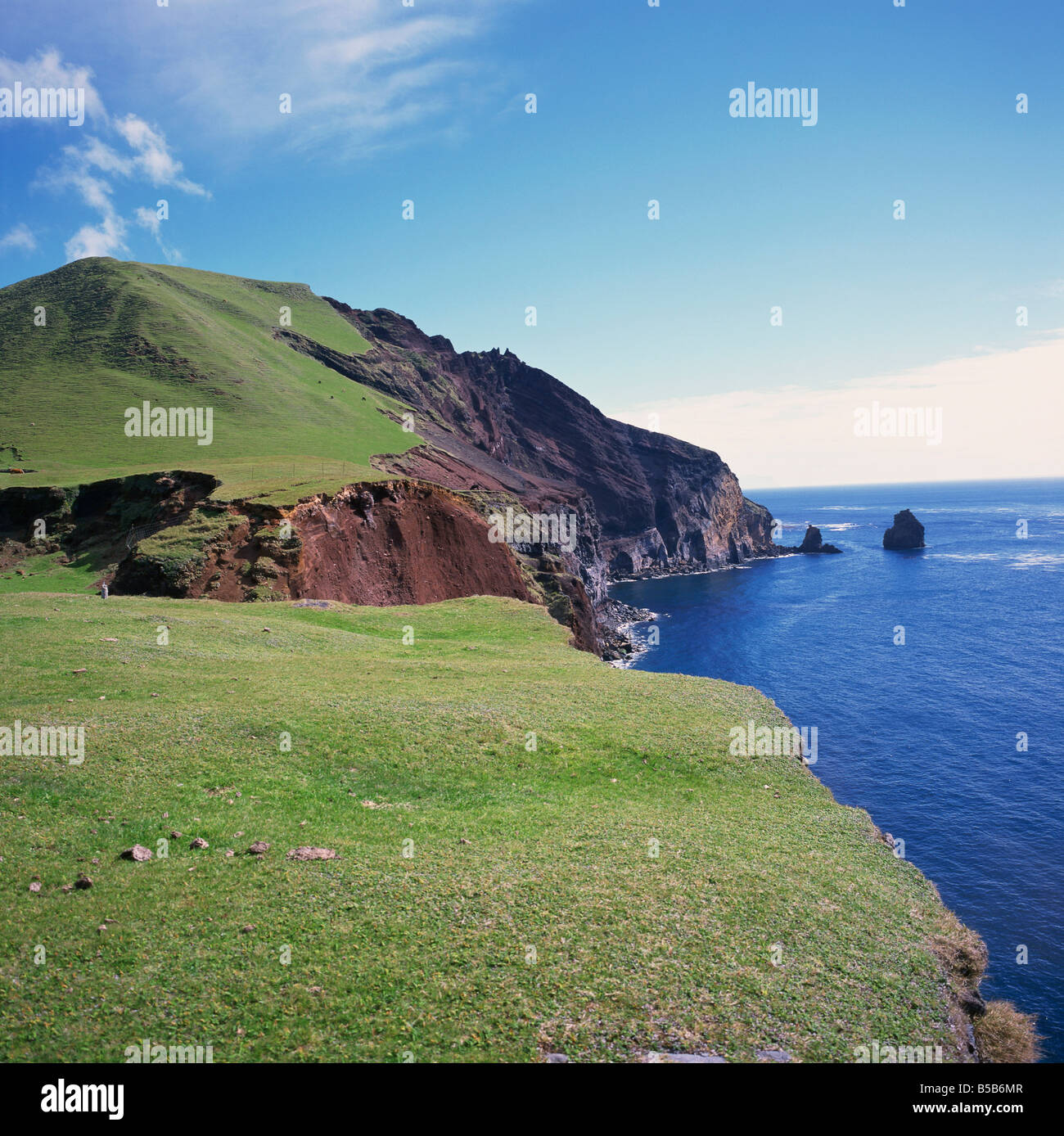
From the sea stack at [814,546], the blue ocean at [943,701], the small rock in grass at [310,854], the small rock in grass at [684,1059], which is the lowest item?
the blue ocean at [943,701]

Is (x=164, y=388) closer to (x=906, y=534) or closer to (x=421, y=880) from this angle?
(x=421, y=880)

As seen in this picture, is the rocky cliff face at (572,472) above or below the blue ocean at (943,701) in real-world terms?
above

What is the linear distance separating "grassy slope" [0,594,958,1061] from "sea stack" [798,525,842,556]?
572ft

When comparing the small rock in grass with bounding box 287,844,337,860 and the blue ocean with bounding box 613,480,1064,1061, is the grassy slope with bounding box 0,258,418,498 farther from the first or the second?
the blue ocean with bounding box 613,480,1064,1061

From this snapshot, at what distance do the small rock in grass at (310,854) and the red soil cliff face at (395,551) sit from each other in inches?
1290

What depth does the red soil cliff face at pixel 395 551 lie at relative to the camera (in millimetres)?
51656

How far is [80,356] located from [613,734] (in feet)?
356

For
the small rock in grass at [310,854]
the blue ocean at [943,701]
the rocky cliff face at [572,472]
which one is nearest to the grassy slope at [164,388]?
the rocky cliff face at [572,472]

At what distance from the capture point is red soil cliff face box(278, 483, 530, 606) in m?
51.7

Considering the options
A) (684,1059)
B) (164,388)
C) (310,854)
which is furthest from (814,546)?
(684,1059)

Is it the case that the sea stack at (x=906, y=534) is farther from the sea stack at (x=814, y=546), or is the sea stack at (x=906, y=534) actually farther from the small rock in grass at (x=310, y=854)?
the small rock in grass at (x=310, y=854)

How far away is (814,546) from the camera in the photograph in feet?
628
